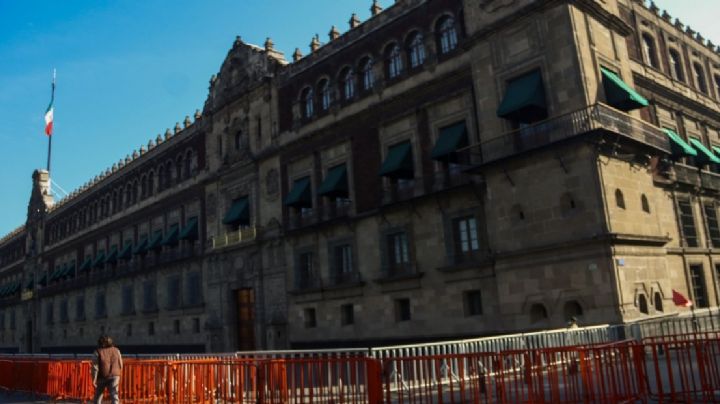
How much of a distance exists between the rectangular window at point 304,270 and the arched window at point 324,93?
7646 mm

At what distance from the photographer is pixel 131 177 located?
47906 mm

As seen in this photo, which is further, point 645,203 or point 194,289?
point 194,289

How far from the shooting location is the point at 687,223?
80.4ft

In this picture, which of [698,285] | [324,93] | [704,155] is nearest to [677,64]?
[704,155]

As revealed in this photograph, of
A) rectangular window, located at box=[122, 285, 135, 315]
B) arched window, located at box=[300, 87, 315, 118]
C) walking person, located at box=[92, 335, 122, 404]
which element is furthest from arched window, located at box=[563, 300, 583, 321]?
rectangular window, located at box=[122, 285, 135, 315]

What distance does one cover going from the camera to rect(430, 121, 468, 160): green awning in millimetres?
22266

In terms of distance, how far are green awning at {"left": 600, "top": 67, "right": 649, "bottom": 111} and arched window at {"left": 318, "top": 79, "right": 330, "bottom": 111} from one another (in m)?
13.9

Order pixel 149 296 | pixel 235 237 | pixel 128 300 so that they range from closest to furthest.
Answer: pixel 235 237, pixel 149 296, pixel 128 300

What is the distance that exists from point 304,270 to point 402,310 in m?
6.83

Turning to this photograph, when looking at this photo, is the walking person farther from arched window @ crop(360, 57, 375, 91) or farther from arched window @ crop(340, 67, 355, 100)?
arched window @ crop(340, 67, 355, 100)

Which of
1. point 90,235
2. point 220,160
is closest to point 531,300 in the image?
point 220,160

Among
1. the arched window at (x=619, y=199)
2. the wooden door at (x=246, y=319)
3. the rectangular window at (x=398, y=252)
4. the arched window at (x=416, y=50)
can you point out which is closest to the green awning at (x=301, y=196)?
the rectangular window at (x=398, y=252)

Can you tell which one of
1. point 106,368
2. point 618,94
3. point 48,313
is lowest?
point 106,368

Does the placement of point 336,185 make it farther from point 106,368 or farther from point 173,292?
point 173,292
